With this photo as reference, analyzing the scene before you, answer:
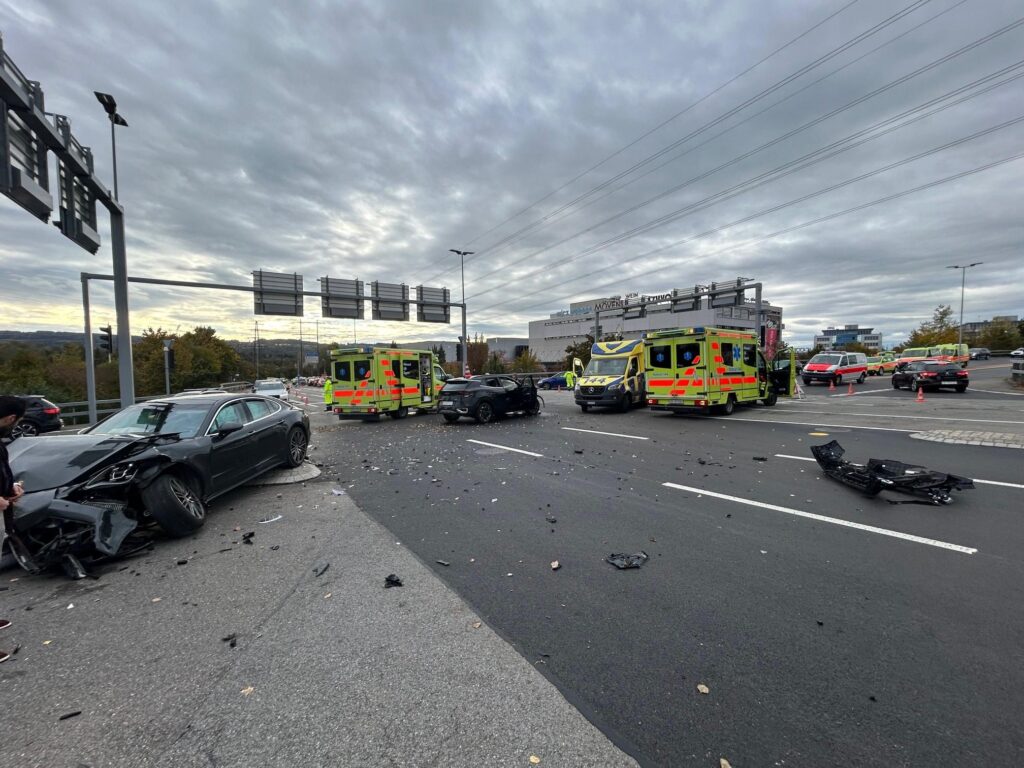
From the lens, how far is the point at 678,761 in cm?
205

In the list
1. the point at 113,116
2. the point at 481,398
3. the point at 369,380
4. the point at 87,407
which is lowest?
the point at 87,407

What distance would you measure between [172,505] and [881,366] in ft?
158

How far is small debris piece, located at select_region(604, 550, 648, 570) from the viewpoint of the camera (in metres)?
4.05

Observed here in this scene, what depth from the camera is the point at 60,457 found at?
175 inches

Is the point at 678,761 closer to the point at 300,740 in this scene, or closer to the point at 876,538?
the point at 300,740

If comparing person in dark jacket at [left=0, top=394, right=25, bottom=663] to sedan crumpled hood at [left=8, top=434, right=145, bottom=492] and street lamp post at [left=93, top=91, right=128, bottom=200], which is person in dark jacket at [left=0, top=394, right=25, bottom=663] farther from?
street lamp post at [left=93, top=91, right=128, bottom=200]

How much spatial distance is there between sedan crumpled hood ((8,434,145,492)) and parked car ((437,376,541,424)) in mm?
10353

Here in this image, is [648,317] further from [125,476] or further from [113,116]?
[125,476]

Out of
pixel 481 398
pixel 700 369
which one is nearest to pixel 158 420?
pixel 481 398

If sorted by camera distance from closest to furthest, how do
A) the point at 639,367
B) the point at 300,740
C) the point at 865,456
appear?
the point at 300,740, the point at 865,456, the point at 639,367

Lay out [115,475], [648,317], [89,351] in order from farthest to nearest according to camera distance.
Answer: [648,317] < [89,351] < [115,475]

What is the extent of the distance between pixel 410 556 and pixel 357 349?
1341 cm

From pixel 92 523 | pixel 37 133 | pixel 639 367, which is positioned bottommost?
pixel 92 523

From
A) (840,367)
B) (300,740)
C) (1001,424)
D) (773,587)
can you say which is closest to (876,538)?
(773,587)
